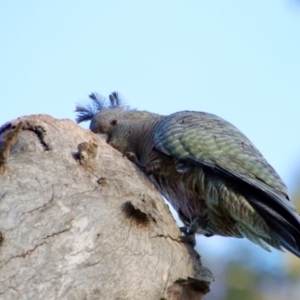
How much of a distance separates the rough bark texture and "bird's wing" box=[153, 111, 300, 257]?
66 centimetres

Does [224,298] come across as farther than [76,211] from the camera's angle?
Yes

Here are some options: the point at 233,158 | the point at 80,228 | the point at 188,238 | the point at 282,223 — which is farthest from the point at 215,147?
the point at 80,228

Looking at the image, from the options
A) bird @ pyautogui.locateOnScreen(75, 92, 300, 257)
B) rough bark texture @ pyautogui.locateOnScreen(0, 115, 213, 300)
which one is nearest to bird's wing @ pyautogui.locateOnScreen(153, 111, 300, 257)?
bird @ pyautogui.locateOnScreen(75, 92, 300, 257)

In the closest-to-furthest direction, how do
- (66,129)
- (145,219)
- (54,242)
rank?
(54,242)
(145,219)
(66,129)

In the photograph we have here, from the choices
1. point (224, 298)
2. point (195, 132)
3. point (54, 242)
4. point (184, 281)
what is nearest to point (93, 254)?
point (54, 242)

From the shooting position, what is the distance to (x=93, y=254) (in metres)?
3.56

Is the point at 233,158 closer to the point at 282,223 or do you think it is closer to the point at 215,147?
the point at 215,147

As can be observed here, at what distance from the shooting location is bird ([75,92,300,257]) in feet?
15.2

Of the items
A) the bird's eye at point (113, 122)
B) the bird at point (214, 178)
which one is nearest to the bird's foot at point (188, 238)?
the bird at point (214, 178)

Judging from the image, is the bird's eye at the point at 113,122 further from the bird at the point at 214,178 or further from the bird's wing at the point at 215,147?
the bird's wing at the point at 215,147

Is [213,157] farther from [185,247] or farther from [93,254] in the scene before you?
[93,254]

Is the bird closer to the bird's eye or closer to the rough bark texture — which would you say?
the bird's eye

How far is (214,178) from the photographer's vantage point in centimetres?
488

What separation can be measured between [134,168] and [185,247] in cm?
59
